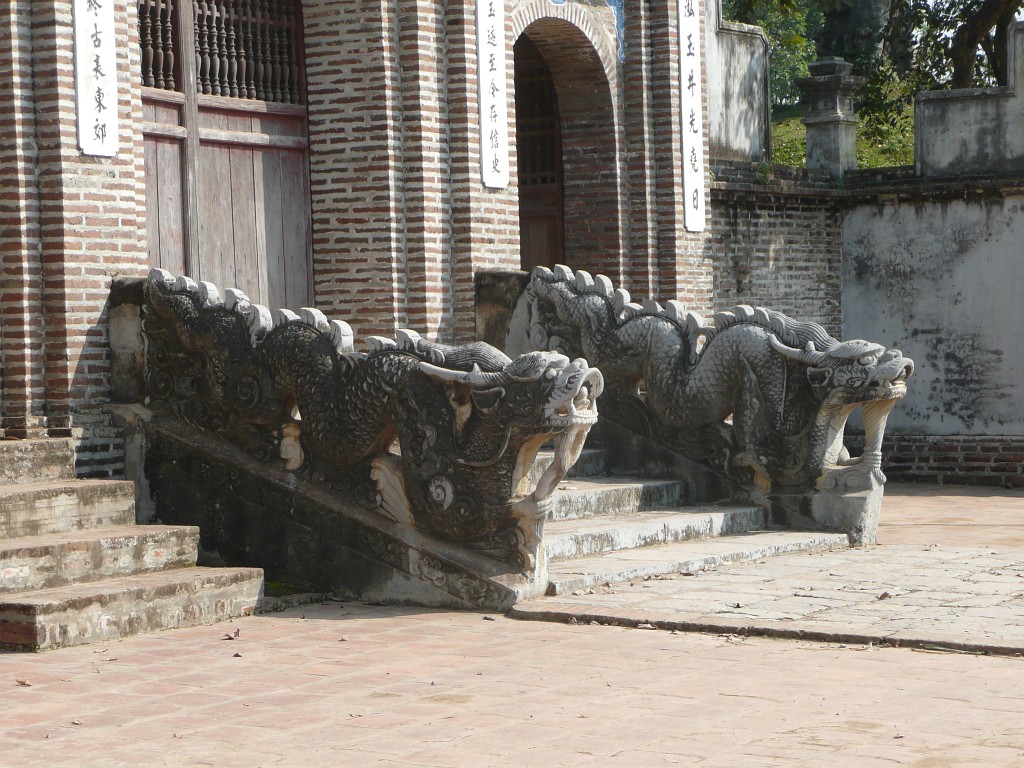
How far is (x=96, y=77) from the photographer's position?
9562mm

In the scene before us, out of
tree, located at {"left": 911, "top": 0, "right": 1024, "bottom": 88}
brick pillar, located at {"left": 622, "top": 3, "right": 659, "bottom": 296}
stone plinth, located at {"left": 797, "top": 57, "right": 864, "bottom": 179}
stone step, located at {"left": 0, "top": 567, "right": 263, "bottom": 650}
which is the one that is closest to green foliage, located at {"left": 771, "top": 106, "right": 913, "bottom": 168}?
tree, located at {"left": 911, "top": 0, "right": 1024, "bottom": 88}

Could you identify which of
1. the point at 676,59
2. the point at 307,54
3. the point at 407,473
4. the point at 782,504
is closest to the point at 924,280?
the point at 676,59

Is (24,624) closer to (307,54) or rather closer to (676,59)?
(307,54)

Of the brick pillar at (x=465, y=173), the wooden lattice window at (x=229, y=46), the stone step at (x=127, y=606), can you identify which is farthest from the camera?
the brick pillar at (x=465, y=173)

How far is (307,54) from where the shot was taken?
473 inches

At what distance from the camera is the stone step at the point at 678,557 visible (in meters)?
8.91

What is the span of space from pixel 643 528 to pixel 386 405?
2.21 m

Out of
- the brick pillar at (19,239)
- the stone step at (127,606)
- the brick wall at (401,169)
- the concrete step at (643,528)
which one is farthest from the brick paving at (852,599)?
the brick wall at (401,169)

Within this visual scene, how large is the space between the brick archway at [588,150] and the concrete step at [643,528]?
3.93m

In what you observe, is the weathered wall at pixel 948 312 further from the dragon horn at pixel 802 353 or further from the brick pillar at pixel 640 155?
the dragon horn at pixel 802 353

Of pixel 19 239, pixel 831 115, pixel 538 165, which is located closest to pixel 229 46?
pixel 19 239

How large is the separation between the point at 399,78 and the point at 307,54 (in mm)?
732

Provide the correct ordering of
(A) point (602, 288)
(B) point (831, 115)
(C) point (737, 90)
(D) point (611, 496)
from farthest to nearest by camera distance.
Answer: (B) point (831, 115)
(C) point (737, 90)
(A) point (602, 288)
(D) point (611, 496)

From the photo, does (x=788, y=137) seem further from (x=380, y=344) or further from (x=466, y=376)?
(x=466, y=376)
